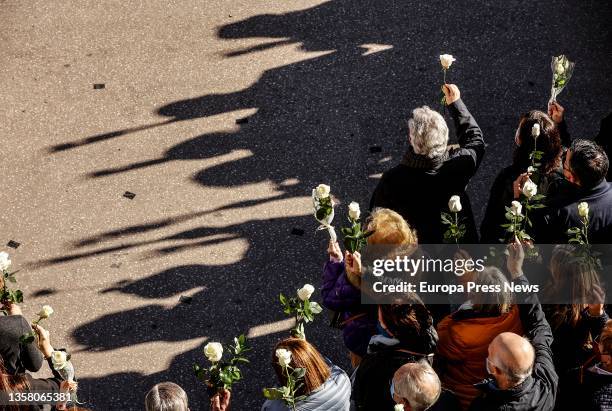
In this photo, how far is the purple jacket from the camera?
473cm

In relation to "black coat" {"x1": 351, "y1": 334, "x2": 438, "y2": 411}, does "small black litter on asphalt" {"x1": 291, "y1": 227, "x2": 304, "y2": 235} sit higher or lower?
lower

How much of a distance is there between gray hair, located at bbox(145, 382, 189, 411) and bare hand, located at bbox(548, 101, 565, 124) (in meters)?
3.02

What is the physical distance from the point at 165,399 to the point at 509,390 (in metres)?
1.67

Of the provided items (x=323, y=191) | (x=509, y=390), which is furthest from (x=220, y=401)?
(x=509, y=390)

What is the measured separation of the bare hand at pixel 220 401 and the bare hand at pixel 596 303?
1981 mm

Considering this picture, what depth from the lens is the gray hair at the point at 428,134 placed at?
485cm

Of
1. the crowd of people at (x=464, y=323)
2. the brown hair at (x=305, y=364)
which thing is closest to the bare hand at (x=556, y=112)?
the crowd of people at (x=464, y=323)

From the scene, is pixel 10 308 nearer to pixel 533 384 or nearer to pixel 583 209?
pixel 533 384

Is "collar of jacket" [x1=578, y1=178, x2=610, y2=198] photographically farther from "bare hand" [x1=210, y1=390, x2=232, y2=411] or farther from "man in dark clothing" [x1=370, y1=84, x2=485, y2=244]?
"bare hand" [x1=210, y1=390, x2=232, y2=411]

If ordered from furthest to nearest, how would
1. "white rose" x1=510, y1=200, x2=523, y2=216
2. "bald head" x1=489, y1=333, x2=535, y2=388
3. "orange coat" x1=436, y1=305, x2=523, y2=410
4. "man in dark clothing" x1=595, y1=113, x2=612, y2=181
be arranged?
"man in dark clothing" x1=595, y1=113, x2=612, y2=181
"white rose" x1=510, y1=200, x2=523, y2=216
"orange coat" x1=436, y1=305, x2=523, y2=410
"bald head" x1=489, y1=333, x2=535, y2=388

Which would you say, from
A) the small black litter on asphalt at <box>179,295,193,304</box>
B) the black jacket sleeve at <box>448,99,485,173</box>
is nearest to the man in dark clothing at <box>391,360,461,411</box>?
the black jacket sleeve at <box>448,99,485,173</box>

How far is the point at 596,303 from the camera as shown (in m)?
4.25

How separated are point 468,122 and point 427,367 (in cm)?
198

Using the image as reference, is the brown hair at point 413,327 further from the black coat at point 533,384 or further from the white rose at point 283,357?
the white rose at point 283,357
